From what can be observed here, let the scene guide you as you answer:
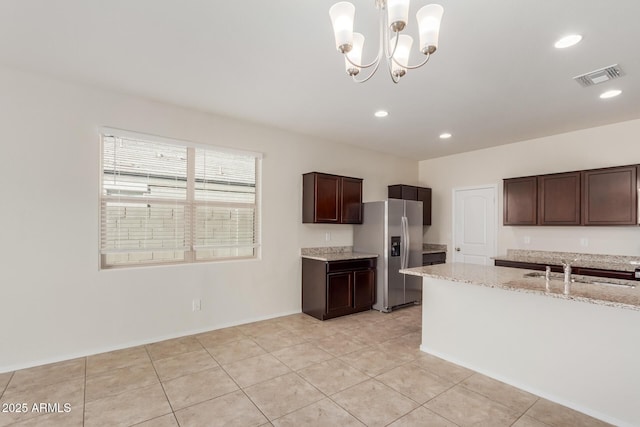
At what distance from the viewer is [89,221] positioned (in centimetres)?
322

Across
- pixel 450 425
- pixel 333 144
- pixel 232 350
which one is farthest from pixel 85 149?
pixel 450 425

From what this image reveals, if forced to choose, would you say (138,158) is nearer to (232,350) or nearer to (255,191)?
(255,191)

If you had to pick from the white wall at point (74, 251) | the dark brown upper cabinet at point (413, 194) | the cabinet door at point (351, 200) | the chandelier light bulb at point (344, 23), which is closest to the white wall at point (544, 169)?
the dark brown upper cabinet at point (413, 194)

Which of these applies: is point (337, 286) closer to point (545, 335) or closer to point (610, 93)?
point (545, 335)

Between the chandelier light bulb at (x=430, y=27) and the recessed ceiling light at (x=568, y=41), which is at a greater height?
the recessed ceiling light at (x=568, y=41)

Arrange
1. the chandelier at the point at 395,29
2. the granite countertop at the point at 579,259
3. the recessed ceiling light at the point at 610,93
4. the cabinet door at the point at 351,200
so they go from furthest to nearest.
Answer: the cabinet door at the point at 351,200 < the granite countertop at the point at 579,259 < the recessed ceiling light at the point at 610,93 < the chandelier at the point at 395,29

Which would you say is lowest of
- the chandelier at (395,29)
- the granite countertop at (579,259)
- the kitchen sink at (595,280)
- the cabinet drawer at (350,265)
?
the cabinet drawer at (350,265)

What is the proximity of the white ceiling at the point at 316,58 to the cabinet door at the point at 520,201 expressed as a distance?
94cm

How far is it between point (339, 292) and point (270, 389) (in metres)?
2.02

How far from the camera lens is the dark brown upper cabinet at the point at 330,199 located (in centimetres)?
461

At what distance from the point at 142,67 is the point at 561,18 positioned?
10.7ft

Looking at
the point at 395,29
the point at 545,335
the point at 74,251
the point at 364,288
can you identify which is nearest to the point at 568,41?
the point at 395,29

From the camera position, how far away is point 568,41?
2324mm

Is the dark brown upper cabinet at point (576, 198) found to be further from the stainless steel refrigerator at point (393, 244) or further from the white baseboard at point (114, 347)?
the white baseboard at point (114, 347)
